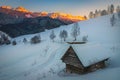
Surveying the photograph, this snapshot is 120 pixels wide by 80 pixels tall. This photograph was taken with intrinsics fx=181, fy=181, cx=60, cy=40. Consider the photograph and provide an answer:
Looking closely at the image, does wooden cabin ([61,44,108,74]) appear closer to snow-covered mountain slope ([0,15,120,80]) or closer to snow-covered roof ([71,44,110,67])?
snow-covered roof ([71,44,110,67])

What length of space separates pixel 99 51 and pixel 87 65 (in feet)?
10.3

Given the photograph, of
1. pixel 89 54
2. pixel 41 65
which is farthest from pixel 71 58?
pixel 41 65

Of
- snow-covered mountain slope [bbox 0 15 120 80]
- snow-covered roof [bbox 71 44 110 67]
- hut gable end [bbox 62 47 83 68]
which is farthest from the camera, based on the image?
hut gable end [bbox 62 47 83 68]

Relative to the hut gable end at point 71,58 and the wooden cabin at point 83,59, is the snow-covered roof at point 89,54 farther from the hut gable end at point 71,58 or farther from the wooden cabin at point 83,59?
the hut gable end at point 71,58

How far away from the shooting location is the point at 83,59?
55.9ft

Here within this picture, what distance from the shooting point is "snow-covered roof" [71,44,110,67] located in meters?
17.2

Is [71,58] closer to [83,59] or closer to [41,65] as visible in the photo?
[83,59]

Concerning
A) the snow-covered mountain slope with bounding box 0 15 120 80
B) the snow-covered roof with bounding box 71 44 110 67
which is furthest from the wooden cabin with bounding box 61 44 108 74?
the snow-covered mountain slope with bounding box 0 15 120 80

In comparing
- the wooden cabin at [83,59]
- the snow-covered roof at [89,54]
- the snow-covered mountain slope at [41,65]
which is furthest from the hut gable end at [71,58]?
the snow-covered mountain slope at [41,65]

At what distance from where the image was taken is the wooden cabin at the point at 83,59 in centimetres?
A: 1721

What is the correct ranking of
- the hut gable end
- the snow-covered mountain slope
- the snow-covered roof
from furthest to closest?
1. the hut gable end
2. the snow-covered roof
3. the snow-covered mountain slope

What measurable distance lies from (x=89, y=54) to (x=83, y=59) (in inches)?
55.3

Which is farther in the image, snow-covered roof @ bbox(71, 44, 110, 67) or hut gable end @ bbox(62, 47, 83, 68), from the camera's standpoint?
hut gable end @ bbox(62, 47, 83, 68)

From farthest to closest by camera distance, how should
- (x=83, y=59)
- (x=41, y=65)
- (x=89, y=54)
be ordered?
(x=41, y=65), (x=89, y=54), (x=83, y=59)
